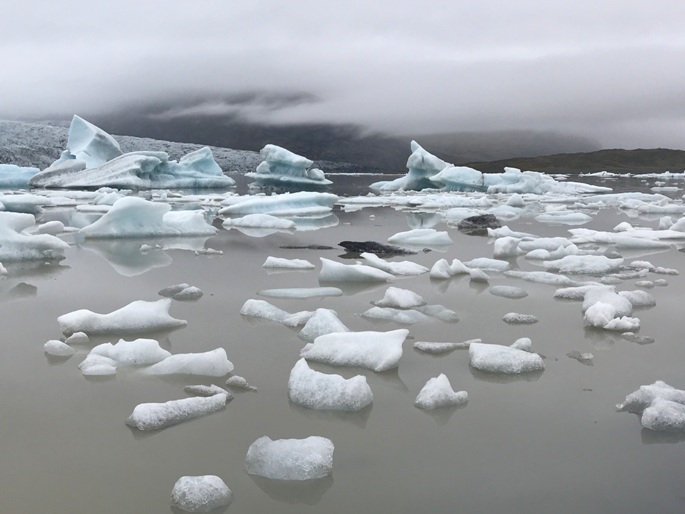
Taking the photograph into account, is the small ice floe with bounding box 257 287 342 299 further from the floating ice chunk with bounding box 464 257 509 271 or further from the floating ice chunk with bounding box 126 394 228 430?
the floating ice chunk with bounding box 126 394 228 430

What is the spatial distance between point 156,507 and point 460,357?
1306 mm

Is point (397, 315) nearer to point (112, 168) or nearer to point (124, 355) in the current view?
point (124, 355)

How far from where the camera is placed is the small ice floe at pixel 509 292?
3338 mm

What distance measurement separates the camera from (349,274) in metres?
3.72

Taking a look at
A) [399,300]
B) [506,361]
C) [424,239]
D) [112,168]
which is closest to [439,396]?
[506,361]

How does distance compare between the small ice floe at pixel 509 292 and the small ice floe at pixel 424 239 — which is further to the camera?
the small ice floe at pixel 424 239

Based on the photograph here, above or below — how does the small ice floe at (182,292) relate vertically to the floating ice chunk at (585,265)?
below

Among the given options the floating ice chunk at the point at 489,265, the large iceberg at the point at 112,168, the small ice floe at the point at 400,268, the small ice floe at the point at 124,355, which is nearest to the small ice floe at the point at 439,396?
the small ice floe at the point at 124,355

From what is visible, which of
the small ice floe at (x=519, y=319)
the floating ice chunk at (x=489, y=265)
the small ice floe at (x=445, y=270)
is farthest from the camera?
the floating ice chunk at (x=489, y=265)

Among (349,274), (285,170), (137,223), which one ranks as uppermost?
(349,274)

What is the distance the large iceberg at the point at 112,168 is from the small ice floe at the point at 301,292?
595 inches

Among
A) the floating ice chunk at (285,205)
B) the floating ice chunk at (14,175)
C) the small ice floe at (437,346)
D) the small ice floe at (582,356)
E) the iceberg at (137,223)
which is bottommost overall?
the floating ice chunk at (14,175)

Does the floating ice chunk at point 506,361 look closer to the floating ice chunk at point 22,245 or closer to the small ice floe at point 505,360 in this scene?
the small ice floe at point 505,360

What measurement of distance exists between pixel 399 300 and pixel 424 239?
2629mm
